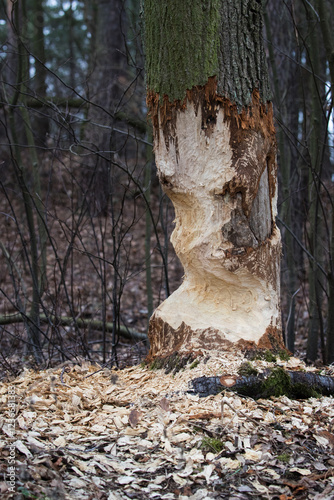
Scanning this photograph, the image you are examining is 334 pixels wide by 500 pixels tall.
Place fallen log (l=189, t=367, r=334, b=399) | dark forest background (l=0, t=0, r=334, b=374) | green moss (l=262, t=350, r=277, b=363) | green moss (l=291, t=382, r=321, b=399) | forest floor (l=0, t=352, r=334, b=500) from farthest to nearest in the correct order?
dark forest background (l=0, t=0, r=334, b=374), green moss (l=262, t=350, r=277, b=363), green moss (l=291, t=382, r=321, b=399), fallen log (l=189, t=367, r=334, b=399), forest floor (l=0, t=352, r=334, b=500)

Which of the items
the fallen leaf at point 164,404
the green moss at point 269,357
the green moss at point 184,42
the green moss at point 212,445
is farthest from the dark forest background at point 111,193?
the green moss at point 212,445

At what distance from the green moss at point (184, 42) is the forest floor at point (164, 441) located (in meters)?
1.64

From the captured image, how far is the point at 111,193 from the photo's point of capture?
399 centimetres

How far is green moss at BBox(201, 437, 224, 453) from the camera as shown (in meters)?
2.04

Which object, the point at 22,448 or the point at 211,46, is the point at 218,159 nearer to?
the point at 211,46

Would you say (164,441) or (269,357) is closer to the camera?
(164,441)

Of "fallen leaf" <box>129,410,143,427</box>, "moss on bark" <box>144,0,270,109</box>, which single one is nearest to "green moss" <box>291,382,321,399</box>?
"fallen leaf" <box>129,410,143,427</box>

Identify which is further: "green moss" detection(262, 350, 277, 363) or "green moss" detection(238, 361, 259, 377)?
"green moss" detection(262, 350, 277, 363)

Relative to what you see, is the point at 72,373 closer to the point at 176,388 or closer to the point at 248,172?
the point at 176,388

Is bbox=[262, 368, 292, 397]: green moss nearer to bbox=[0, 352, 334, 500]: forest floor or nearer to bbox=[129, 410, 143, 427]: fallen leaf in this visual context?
bbox=[0, 352, 334, 500]: forest floor

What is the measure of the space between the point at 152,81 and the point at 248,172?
2.73ft

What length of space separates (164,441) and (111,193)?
239 cm

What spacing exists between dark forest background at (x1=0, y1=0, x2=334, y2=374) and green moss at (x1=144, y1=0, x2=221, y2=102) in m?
0.65

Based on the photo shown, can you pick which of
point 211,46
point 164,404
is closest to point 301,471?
point 164,404
